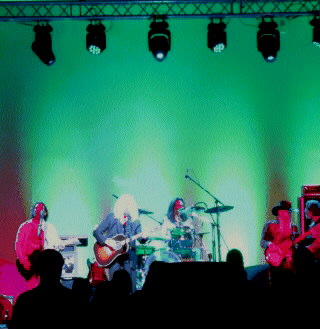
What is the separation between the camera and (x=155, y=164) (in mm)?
9695

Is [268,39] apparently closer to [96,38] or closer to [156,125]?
[96,38]

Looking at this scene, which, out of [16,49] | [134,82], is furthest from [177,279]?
[16,49]

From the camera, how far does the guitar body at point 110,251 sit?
730 cm

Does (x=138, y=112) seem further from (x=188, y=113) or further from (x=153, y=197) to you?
(x=153, y=197)

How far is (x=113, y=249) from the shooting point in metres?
7.35

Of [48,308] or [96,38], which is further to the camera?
[96,38]

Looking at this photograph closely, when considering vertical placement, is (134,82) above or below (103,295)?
above

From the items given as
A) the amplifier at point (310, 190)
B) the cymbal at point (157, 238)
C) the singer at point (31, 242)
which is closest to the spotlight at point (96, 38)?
the singer at point (31, 242)

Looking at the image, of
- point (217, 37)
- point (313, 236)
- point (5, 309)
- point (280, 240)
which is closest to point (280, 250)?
point (280, 240)

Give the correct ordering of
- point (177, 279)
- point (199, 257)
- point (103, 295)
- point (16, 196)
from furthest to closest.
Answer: point (16, 196) < point (199, 257) < point (103, 295) < point (177, 279)

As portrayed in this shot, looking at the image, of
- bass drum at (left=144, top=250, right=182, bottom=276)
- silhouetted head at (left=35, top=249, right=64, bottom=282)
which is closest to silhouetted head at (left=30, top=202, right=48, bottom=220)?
bass drum at (left=144, top=250, right=182, bottom=276)

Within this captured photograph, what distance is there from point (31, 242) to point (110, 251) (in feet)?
3.91

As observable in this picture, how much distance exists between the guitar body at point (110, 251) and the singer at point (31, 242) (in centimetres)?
74

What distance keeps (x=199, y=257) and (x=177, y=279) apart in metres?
5.42
